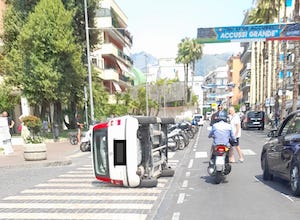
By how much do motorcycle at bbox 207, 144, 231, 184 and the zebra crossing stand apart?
1277 mm

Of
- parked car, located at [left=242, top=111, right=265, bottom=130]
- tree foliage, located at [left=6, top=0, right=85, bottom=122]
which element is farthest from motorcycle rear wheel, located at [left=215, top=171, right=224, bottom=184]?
parked car, located at [left=242, top=111, right=265, bottom=130]

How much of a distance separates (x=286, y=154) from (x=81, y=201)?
14.9ft

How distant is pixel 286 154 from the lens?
24.4ft

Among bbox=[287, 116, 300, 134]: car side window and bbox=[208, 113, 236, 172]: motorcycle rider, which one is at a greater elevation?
bbox=[287, 116, 300, 134]: car side window

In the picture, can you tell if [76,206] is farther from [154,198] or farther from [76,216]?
[154,198]

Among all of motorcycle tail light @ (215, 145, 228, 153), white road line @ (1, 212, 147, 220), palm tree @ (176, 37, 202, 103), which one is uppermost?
palm tree @ (176, 37, 202, 103)

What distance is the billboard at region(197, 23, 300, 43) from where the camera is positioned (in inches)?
854

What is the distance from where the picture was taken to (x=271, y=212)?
597 centimetres

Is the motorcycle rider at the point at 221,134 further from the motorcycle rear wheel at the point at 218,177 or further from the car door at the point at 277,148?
the car door at the point at 277,148

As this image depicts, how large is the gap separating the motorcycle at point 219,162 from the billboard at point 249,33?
15.6 meters

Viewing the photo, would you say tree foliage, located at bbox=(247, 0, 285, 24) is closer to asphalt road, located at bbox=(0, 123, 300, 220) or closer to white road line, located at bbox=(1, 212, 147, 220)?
asphalt road, located at bbox=(0, 123, 300, 220)

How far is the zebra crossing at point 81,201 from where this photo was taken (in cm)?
616

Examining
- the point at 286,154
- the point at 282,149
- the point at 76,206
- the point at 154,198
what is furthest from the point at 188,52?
the point at 76,206

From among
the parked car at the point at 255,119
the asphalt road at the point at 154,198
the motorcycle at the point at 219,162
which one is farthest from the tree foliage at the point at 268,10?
the motorcycle at the point at 219,162
